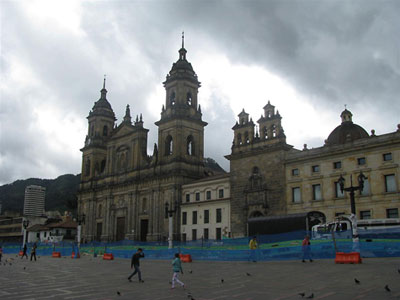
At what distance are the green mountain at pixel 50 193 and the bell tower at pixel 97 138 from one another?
69.2 m

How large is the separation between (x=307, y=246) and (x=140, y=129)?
47352 millimetres

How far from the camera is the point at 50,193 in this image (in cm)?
17488

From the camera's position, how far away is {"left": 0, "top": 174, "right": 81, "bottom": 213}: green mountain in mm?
157587

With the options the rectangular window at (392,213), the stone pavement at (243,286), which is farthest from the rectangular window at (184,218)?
the stone pavement at (243,286)

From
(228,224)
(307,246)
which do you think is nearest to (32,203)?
(228,224)

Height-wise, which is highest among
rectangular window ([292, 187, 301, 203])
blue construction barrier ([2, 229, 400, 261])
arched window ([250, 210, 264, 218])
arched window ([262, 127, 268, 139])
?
arched window ([262, 127, 268, 139])

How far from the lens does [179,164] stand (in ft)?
200

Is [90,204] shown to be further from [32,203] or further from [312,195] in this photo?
[32,203]

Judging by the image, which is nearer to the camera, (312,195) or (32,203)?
(312,195)

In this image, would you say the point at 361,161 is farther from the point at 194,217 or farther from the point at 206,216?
the point at 194,217

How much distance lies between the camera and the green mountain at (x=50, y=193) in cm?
15759

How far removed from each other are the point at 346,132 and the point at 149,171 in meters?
29.3

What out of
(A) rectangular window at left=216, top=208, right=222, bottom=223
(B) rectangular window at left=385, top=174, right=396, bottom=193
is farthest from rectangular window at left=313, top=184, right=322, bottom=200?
(A) rectangular window at left=216, top=208, right=222, bottom=223

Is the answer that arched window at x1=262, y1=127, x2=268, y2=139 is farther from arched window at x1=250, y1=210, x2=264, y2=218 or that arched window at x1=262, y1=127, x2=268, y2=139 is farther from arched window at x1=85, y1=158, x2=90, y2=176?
arched window at x1=85, y1=158, x2=90, y2=176
